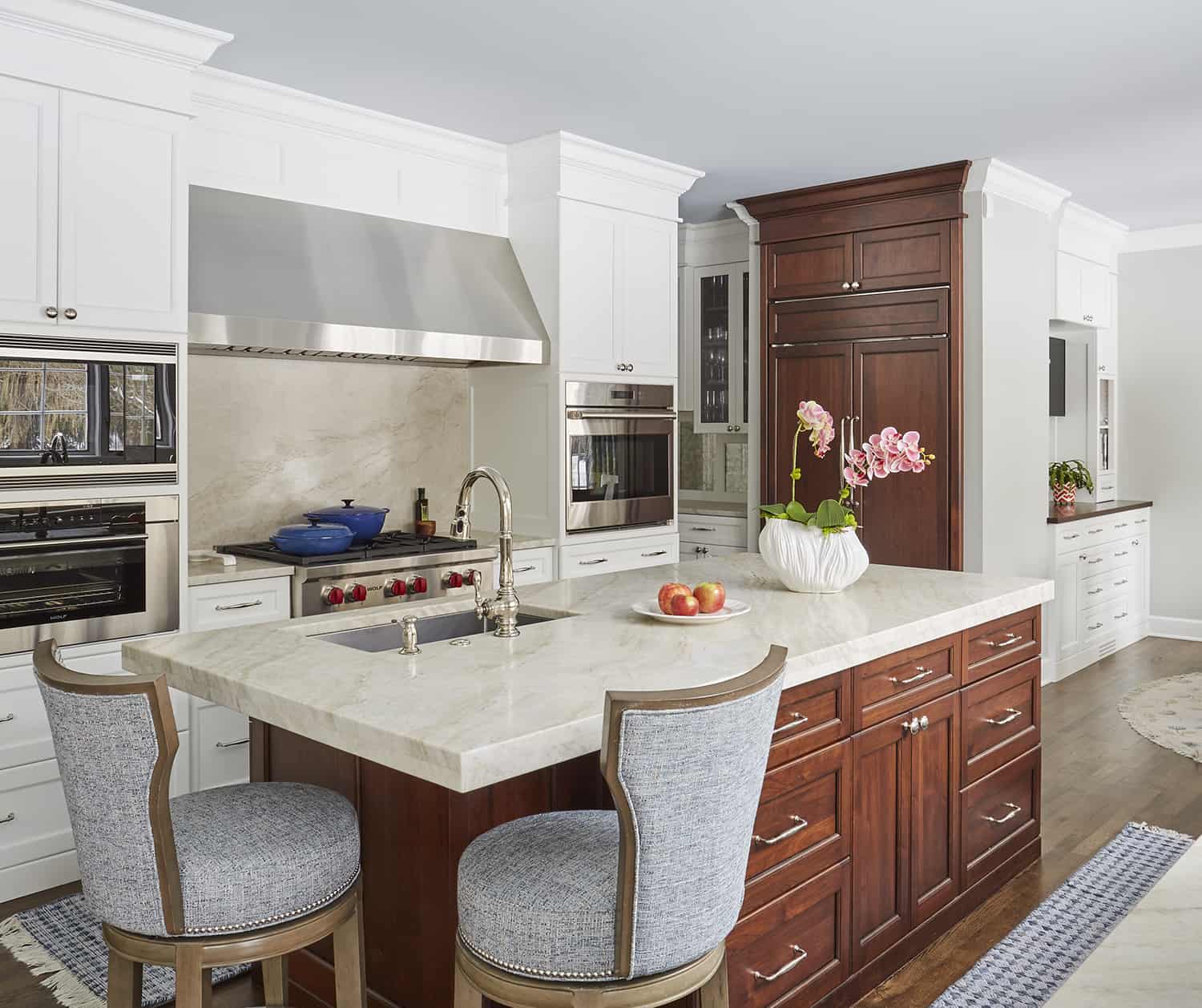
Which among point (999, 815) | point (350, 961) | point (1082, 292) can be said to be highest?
point (1082, 292)

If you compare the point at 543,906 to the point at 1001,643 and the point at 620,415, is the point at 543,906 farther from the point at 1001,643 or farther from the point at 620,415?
the point at 620,415

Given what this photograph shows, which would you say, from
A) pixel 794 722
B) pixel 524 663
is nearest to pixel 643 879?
pixel 524 663

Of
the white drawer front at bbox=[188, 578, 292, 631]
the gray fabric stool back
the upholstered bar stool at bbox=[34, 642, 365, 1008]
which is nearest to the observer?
the gray fabric stool back

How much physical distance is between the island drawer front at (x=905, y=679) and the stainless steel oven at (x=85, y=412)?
7.38 feet

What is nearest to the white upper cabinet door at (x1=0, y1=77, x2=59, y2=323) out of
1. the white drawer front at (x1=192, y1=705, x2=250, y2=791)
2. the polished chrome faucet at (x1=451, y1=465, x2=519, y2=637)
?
the white drawer front at (x1=192, y1=705, x2=250, y2=791)

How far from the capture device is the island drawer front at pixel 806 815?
88.0 inches

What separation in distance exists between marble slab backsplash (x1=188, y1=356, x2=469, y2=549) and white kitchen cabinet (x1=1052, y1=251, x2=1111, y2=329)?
11.6 feet

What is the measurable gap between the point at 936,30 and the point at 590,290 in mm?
1864

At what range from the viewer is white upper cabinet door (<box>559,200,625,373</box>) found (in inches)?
183

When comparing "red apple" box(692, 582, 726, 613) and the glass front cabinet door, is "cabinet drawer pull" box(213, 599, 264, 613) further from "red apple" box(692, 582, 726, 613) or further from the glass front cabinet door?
the glass front cabinet door

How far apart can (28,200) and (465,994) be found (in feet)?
8.51

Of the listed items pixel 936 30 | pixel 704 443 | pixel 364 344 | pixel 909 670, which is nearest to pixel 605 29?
pixel 936 30

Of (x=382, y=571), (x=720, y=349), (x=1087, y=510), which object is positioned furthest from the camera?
(x=1087, y=510)

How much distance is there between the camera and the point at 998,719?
3115 mm
